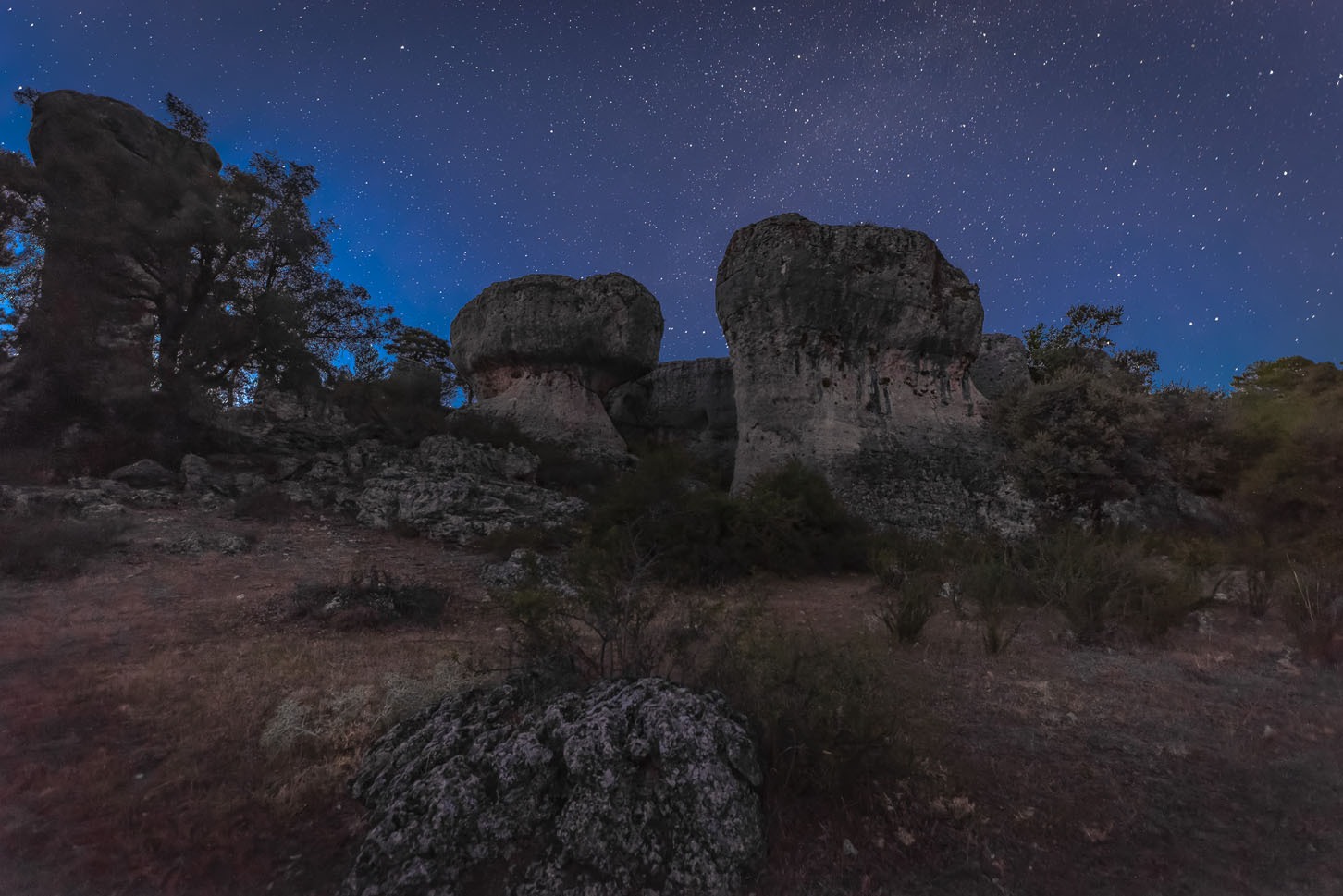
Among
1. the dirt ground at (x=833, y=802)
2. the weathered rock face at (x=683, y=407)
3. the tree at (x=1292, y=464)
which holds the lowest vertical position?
the dirt ground at (x=833, y=802)

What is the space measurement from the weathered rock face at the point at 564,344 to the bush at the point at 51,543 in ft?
38.6

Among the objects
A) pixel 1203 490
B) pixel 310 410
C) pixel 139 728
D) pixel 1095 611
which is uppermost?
pixel 310 410

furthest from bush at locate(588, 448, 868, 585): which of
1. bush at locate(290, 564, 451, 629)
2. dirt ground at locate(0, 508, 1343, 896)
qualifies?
dirt ground at locate(0, 508, 1343, 896)

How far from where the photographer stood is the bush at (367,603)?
6.70 metres

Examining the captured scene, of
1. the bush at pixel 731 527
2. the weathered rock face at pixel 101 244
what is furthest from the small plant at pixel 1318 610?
the weathered rock face at pixel 101 244

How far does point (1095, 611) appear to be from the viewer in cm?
681

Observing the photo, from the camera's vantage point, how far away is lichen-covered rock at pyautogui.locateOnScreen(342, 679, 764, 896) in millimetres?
2531

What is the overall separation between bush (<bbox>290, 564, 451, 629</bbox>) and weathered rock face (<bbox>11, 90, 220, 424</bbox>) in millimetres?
10839

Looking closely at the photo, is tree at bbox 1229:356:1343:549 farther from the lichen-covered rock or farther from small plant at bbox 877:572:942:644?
the lichen-covered rock

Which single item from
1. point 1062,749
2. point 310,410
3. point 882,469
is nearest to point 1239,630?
point 1062,749

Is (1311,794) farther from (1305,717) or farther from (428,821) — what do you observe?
(428,821)

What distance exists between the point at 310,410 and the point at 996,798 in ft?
71.9

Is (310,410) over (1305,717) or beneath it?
over

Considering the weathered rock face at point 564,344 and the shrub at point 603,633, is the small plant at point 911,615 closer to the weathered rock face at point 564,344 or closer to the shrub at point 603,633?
the shrub at point 603,633
